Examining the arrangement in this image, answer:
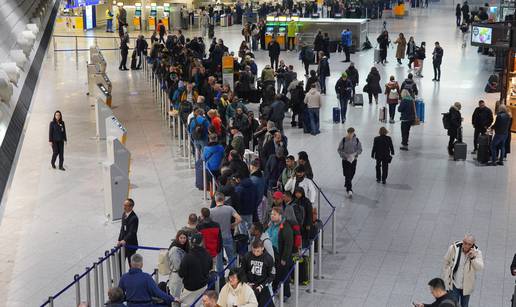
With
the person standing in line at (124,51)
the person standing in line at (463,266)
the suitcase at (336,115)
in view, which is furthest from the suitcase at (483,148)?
the person standing in line at (124,51)

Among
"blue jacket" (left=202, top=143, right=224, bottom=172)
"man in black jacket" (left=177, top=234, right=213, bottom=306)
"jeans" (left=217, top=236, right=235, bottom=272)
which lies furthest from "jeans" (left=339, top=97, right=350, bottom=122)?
"man in black jacket" (left=177, top=234, right=213, bottom=306)

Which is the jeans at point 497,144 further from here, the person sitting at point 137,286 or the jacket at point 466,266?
the person sitting at point 137,286

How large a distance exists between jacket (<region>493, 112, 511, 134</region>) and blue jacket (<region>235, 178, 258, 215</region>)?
7625 millimetres

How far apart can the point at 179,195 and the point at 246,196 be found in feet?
13.2

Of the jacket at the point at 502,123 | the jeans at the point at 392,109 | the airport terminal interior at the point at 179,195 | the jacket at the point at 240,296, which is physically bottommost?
the airport terminal interior at the point at 179,195

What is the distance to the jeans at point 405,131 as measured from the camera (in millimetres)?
20688

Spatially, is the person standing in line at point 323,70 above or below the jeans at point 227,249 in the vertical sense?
above

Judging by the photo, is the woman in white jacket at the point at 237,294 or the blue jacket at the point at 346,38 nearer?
the woman in white jacket at the point at 237,294

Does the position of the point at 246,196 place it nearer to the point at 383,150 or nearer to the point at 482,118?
the point at 383,150

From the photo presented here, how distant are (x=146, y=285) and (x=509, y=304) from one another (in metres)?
5.13

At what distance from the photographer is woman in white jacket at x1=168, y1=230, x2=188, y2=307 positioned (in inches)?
428

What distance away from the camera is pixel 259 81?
2714 cm

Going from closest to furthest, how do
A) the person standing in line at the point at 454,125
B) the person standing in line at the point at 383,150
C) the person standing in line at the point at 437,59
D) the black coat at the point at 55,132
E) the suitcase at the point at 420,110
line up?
1. the person standing in line at the point at 383,150
2. the black coat at the point at 55,132
3. the person standing in line at the point at 454,125
4. the suitcase at the point at 420,110
5. the person standing in line at the point at 437,59

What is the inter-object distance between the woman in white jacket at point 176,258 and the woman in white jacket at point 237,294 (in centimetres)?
143
